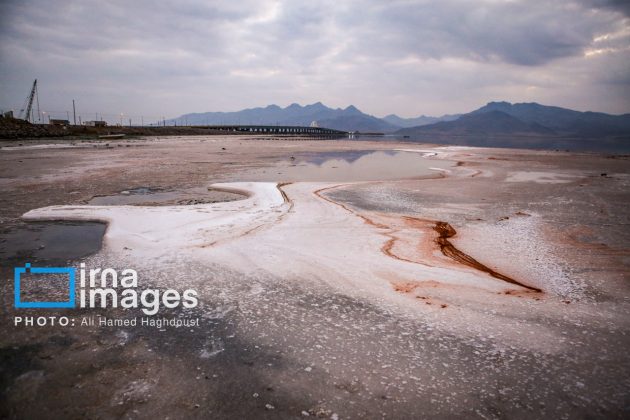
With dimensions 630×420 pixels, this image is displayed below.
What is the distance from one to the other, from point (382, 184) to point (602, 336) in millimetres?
8991

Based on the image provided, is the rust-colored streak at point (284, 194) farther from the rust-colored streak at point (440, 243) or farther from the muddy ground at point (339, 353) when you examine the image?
the muddy ground at point (339, 353)

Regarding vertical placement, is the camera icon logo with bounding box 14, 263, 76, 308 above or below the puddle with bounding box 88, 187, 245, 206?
below

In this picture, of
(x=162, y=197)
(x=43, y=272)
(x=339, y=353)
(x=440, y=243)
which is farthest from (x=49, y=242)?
(x=440, y=243)

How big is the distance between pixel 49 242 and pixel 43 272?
55.0 inches

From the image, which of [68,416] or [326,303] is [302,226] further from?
[68,416]

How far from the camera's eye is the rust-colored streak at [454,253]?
14.0 ft

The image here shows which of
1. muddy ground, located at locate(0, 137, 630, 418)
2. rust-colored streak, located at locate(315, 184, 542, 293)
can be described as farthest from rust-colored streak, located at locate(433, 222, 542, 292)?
muddy ground, located at locate(0, 137, 630, 418)

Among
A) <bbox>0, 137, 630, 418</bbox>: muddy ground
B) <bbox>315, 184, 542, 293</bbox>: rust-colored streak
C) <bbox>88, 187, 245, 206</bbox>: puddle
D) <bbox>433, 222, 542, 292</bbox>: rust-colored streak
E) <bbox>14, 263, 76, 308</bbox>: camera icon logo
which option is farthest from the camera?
<bbox>88, 187, 245, 206</bbox>: puddle

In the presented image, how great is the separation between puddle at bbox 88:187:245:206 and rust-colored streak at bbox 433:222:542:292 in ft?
17.1

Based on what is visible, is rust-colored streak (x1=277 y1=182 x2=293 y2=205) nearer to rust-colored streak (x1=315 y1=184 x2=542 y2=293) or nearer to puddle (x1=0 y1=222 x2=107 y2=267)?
rust-colored streak (x1=315 y1=184 x2=542 y2=293)

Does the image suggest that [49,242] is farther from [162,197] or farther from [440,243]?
[440,243]

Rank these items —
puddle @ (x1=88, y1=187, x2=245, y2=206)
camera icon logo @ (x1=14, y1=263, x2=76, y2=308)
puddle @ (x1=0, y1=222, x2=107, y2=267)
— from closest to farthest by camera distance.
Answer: camera icon logo @ (x1=14, y1=263, x2=76, y2=308) → puddle @ (x1=0, y1=222, x2=107, y2=267) → puddle @ (x1=88, y1=187, x2=245, y2=206)

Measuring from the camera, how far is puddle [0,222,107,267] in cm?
482

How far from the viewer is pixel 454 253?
5.15 m
